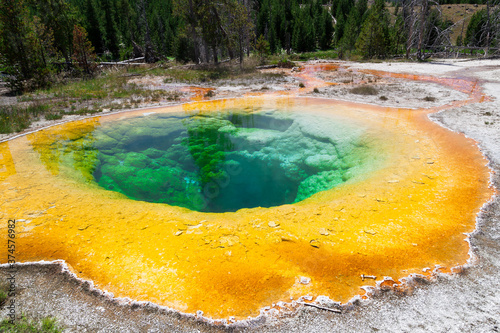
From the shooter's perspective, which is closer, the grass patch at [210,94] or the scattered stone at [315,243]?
Answer: the scattered stone at [315,243]

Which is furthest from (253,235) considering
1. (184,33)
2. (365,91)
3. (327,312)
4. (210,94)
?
(184,33)

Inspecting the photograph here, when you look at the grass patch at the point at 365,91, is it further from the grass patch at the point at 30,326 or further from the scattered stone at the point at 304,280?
the grass patch at the point at 30,326

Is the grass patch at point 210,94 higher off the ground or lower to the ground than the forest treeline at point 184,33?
lower

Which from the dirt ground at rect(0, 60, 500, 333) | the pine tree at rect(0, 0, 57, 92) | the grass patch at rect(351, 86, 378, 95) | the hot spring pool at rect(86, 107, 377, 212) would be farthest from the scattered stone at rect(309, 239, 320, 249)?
the pine tree at rect(0, 0, 57, 92)

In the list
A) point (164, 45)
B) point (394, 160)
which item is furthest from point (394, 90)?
point (164, 45)

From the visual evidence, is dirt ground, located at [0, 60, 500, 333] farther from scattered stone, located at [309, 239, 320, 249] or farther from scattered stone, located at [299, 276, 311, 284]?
scattered stone, located at [309, 239, 320, 249]

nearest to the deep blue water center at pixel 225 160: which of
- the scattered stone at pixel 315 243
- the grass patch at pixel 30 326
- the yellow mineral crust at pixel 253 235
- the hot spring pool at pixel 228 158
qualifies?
the hot spring pool at pixel 228 158

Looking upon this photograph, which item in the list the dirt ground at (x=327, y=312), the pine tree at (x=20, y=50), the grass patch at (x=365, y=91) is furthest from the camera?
the pine tree at (x=20, y=50)

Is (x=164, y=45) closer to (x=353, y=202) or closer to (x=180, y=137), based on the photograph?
(x=180, y=137)
